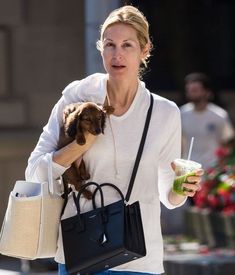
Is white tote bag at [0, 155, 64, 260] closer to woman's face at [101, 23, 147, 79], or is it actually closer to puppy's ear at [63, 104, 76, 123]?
puppy's ear at [63, 104, 76, 123]

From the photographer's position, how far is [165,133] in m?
4.62

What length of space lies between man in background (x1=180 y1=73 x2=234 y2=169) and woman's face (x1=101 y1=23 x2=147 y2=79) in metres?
6.38

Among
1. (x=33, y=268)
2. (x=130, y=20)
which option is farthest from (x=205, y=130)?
(x=130, y=20)

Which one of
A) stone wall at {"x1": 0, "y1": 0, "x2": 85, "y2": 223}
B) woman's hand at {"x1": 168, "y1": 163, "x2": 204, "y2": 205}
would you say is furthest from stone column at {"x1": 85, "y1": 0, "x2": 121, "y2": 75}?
stone wall at {"x1": 0, "y1": 0, "x2": 85, "y2": 223}

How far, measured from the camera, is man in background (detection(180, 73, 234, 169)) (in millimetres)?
11000

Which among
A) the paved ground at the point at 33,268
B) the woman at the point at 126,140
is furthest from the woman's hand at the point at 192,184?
the paved ground at the point at 33,268

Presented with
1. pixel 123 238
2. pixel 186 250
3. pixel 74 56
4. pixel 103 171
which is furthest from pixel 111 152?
pixel 74 56

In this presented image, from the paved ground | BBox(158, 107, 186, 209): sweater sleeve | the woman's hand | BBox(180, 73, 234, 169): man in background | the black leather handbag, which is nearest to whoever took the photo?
the black leather handbag

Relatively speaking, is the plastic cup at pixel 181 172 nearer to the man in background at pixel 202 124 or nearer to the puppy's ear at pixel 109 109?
the puppy's ear at pixel 109 109

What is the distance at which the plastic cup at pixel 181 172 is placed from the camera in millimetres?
4477

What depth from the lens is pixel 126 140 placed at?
4551 mm

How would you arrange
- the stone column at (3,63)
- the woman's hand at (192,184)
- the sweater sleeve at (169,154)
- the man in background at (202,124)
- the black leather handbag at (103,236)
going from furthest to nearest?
the man in background at (202,124) → the stone column at (3,63) → the sweater sleeve at (169,154) → the woman's hand at (192,184) → the black leather handbag at (103,236)

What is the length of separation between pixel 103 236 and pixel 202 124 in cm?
684

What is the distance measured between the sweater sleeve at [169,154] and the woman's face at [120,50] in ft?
0.90
